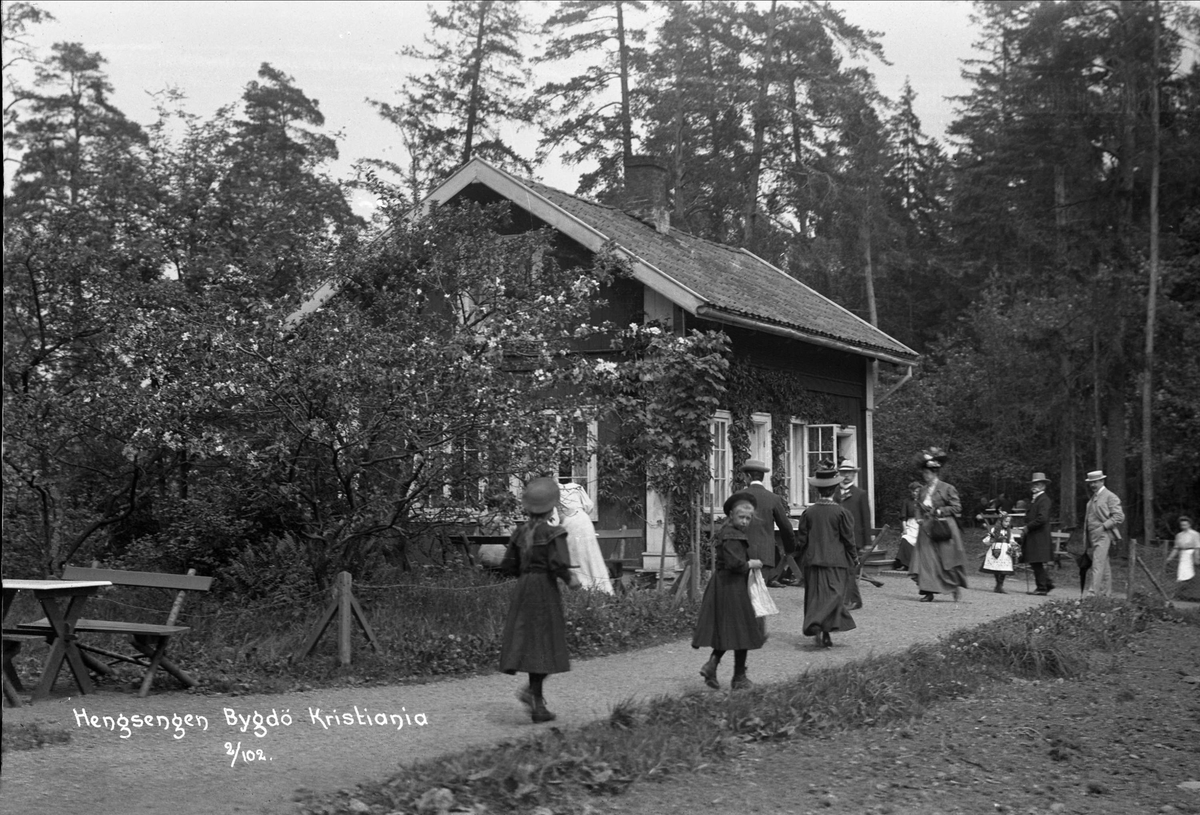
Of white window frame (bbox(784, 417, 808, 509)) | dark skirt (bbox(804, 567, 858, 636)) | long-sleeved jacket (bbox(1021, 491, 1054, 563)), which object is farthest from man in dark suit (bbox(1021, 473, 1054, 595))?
dark skirt (bbox(804, 567, 858, 636))

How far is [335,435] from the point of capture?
11164mm

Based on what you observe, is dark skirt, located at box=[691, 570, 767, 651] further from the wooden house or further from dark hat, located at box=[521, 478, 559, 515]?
the wooden house

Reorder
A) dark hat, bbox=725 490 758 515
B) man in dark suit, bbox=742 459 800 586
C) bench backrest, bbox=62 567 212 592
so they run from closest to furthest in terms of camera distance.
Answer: bench backrest, bbox=62 567 212 592 → dark hat, bbox=725 490 758 515 → man in dark suit, bbox=742 459 800 586

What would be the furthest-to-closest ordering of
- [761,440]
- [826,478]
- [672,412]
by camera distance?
[761,440]
[672,412]
[826,478]

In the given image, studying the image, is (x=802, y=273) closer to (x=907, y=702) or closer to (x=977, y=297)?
(x=977, y=297)

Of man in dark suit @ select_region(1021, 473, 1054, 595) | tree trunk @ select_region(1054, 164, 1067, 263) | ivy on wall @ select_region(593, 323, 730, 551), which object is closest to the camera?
ivy on wall @ select_region(593, 323, 730, 551)

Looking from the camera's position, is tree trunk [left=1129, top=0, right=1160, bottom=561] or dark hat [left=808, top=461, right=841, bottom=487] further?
tree trunk [left=1129, top=0, right=1160, bottom=561]

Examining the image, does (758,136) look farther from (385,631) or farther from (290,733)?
(290,733)

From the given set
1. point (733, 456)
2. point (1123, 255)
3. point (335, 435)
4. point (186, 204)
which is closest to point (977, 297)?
point (1123, 255)

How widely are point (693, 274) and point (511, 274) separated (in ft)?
19.4

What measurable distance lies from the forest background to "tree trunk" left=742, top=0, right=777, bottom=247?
132mm

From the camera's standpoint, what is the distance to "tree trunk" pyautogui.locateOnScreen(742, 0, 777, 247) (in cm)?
3494

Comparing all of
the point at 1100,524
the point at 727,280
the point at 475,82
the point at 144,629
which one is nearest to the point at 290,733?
the point at 144,629

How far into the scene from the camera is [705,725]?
797 centimetres
